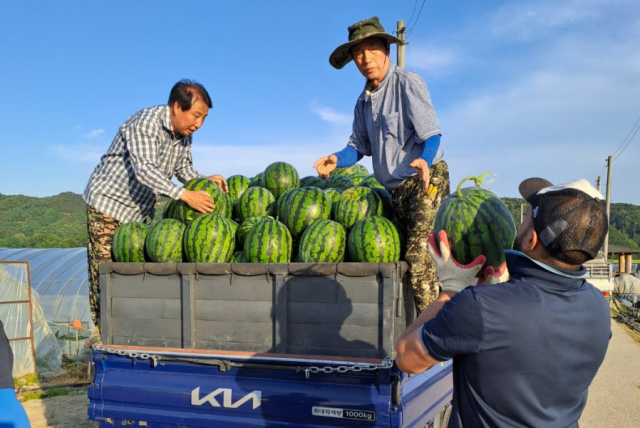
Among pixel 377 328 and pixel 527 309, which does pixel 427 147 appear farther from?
pixel 527 309

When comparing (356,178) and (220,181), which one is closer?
(220,181)

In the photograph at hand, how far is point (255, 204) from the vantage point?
190 inches

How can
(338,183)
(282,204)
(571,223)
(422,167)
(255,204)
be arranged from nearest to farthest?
(571,223), (422,167), (282,204), (255,204), (338,183)

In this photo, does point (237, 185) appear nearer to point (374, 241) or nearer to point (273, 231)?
point (273, 231)

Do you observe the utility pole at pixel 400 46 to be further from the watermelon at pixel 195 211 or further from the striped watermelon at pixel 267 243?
the striped watermelon at pixel 267 243

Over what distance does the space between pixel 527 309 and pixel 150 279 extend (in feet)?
9.19

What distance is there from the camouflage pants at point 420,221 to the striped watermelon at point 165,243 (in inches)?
71.1

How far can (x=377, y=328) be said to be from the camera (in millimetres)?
3291

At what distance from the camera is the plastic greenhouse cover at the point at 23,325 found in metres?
11.5

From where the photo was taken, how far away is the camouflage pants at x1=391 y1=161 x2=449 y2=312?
12.4ft

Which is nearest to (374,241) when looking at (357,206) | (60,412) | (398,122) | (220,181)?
(357,206)

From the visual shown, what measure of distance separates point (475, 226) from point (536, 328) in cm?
94

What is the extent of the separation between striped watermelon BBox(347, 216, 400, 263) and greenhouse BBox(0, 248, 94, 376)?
952cm

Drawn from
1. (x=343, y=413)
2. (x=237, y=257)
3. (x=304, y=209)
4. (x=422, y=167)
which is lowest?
(x=343, y=413)
